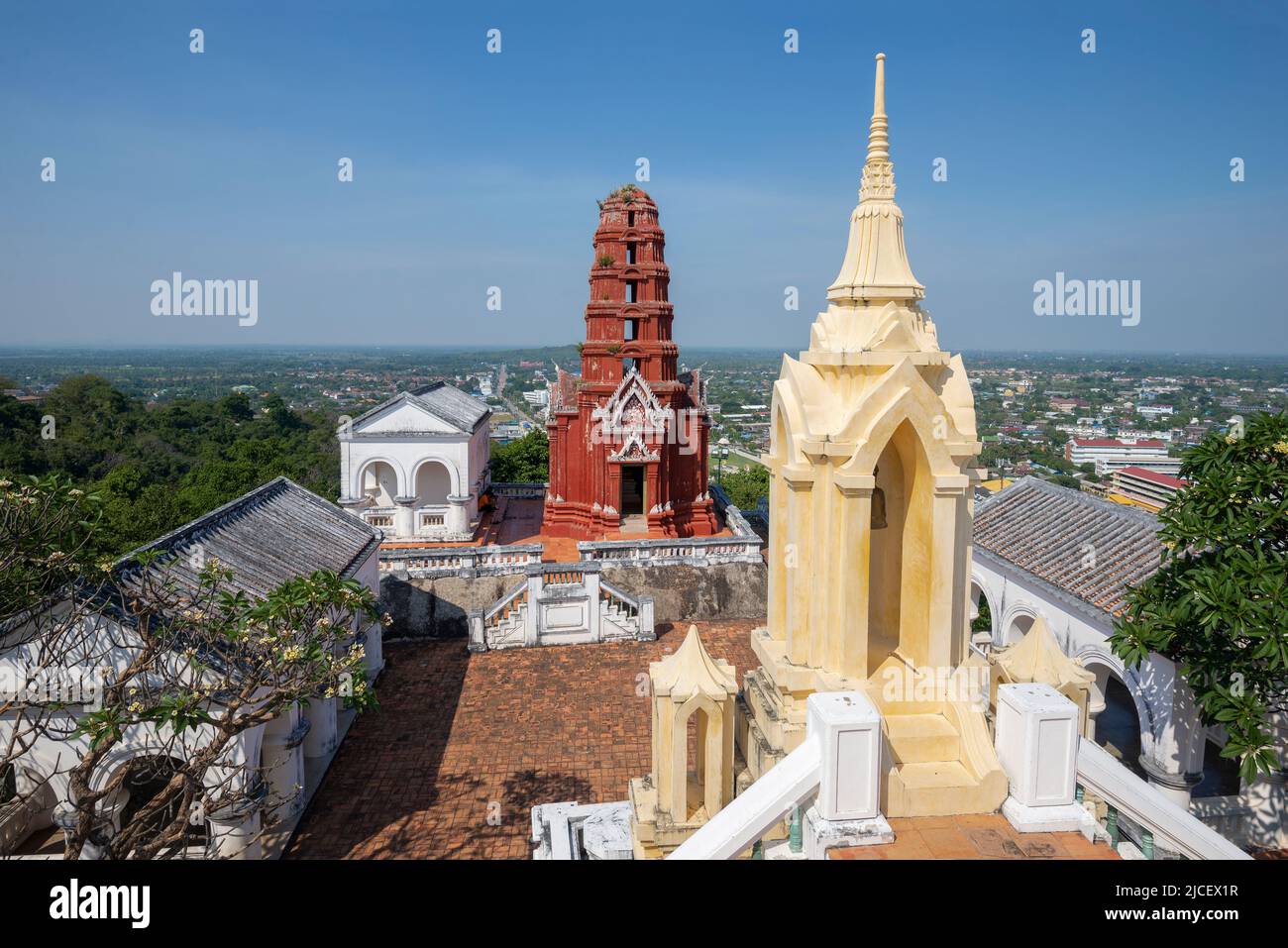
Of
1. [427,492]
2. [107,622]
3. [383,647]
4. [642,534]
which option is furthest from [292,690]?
[427,492]

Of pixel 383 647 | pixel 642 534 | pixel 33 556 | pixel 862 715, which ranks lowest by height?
pixel 383 647

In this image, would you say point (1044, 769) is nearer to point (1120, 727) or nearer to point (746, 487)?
point (1120, 727)

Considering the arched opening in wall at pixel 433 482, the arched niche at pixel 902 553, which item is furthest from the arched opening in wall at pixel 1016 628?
the arched opening in wall at pixel 433 482

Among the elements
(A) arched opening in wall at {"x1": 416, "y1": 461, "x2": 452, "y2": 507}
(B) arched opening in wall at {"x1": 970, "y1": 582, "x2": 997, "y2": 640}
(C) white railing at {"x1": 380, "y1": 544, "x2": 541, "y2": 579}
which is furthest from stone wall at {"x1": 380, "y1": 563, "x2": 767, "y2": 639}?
(A) arched opening in wall at {"x1": 416, "y1": 461, "x2": 452, "y2": 507}

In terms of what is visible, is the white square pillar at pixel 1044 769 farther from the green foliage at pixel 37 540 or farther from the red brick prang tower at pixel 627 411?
the red brick prang tower at pixel 627 411

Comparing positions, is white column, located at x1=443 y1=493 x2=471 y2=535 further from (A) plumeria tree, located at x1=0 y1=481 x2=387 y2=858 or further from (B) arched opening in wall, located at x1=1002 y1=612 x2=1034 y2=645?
(B) arched opening in wall, located at x1=1002 y1=612 x2=1034 y2=645

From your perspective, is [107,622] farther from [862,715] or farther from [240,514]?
[862,715]
